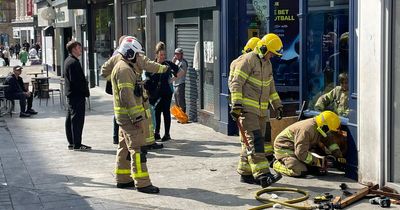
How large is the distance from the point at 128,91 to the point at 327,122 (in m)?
2.58

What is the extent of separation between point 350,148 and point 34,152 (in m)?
5.33

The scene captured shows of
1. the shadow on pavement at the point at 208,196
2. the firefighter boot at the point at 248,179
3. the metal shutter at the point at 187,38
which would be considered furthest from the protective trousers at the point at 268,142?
the metal shutter at the point at 187,38

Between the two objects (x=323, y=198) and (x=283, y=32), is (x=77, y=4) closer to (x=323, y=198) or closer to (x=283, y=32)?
(x=283, y=32)

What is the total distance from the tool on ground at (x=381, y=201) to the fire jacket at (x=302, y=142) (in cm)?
124

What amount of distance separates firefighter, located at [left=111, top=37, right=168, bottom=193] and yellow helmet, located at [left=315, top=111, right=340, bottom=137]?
223 cm

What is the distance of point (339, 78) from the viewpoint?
27.6 feet

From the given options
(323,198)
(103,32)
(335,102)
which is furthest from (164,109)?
(103,32)

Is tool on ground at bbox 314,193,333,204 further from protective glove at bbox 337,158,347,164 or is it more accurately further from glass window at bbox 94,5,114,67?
glass window at bbox 94,5,114,67

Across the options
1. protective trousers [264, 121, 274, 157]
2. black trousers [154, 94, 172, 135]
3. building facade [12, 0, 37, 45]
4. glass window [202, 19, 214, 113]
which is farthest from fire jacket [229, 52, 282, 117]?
building facade [12, 0, 37, 45]

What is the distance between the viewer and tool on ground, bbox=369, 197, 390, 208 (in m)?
6.42

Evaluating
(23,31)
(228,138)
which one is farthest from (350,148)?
(23,31)

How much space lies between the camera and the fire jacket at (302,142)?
7.71 m

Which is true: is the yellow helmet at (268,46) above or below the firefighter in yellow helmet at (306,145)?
above

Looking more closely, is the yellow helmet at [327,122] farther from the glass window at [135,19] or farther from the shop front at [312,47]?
the glass window at [135,19]
